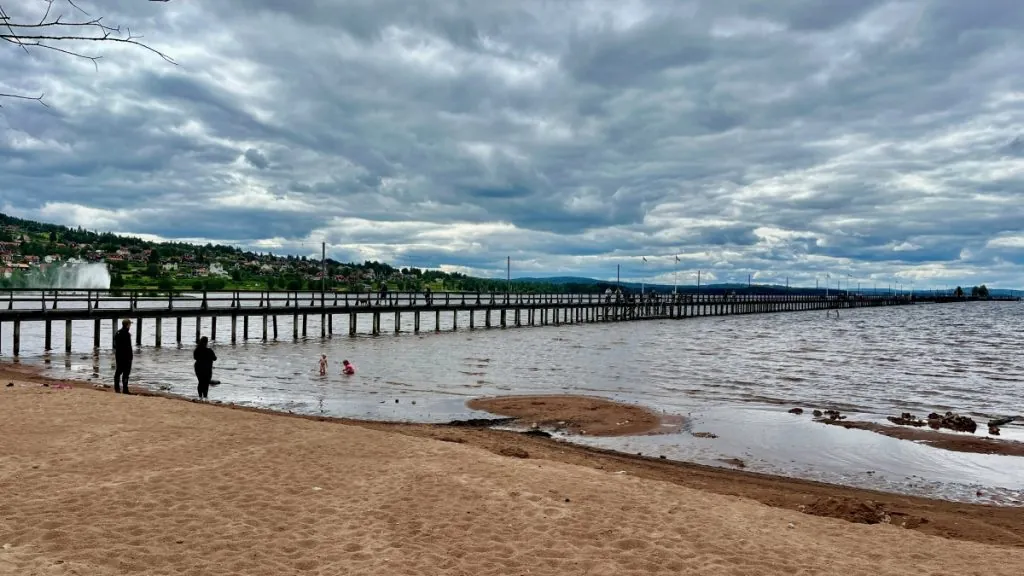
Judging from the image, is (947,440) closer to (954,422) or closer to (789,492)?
(954,422)

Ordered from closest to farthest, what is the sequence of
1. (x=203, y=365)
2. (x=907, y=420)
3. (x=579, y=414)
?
1. (x=203, y=365)
2. (x=907, y=420)
3. (x=579, y=414)

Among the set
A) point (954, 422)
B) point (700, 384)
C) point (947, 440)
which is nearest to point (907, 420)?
point (954, 422)

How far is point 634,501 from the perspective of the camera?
8.96 meters

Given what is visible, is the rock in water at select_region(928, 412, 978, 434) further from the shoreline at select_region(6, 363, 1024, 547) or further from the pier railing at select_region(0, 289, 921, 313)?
the pier railing at select_region(0, 289, 921, 313)

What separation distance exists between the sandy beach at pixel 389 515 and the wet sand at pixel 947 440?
17.7ft

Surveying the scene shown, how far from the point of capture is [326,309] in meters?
46.5

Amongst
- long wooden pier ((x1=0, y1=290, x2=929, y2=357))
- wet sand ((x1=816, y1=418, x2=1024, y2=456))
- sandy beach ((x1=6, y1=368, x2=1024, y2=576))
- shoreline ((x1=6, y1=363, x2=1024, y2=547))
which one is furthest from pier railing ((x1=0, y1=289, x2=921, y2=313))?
wet sand ((x1=816, y1=418, x2=1024, y2=456))

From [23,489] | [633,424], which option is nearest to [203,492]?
[23,489]

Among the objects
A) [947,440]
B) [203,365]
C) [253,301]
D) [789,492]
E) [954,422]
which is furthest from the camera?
[253,301]

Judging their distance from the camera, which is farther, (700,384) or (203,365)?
(700,384)

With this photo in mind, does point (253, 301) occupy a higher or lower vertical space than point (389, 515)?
lower

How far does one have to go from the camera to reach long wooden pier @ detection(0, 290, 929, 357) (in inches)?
1361

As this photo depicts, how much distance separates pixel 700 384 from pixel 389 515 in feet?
67.1

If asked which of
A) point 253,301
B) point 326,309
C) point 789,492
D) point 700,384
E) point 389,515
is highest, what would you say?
point 326,309
